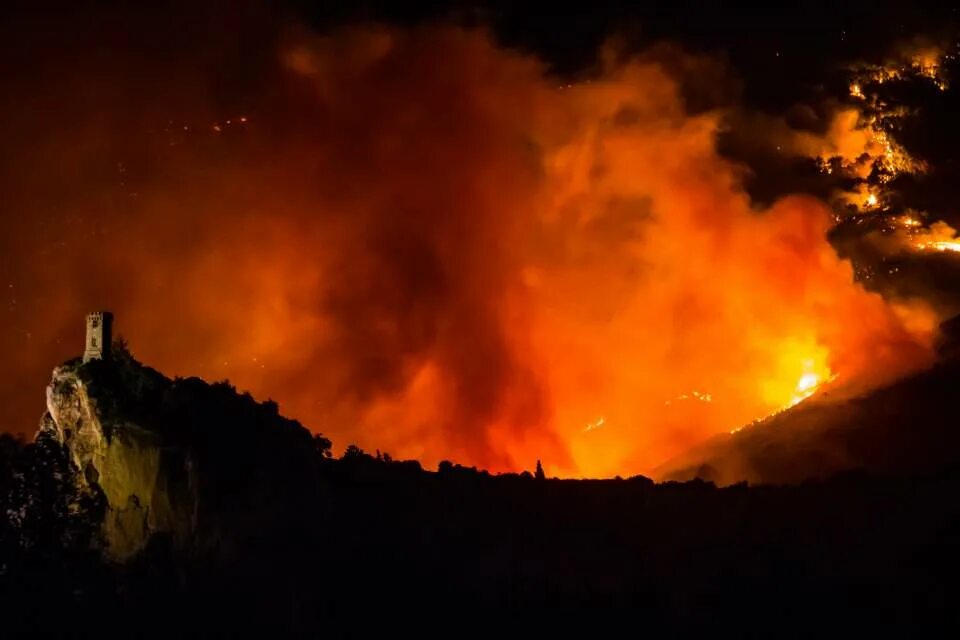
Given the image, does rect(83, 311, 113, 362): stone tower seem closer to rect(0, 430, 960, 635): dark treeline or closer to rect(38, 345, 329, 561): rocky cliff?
rect(38, 345, 329, 561): rocky cliff

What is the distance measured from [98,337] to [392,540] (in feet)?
81.5

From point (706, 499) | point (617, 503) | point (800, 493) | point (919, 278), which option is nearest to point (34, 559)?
point (617, 503)

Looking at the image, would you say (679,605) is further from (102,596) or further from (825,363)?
(825,363)

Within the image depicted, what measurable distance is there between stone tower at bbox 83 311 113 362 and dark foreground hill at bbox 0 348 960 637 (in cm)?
147

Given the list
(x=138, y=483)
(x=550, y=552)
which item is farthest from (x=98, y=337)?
(x=550, y=552)

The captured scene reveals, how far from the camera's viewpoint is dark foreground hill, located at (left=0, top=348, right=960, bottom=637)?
59.9 m

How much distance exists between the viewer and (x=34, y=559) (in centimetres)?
5819

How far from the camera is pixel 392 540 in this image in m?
71.0

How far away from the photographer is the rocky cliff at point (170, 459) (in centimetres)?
6150

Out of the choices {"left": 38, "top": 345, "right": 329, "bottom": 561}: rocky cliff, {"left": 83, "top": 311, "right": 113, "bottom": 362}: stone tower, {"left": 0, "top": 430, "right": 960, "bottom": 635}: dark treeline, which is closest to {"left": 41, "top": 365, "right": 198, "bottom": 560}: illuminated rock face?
{"left": 38, "top": 345, "right": 329, "bottom": 561}: rocky cliff

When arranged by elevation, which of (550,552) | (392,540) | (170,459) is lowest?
(550,552)

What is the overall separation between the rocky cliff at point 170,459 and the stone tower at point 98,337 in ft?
3.53

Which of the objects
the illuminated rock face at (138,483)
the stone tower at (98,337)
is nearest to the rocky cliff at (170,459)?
the illuminated rock face at (138,483)

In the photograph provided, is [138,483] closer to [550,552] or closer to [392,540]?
[392,540]
